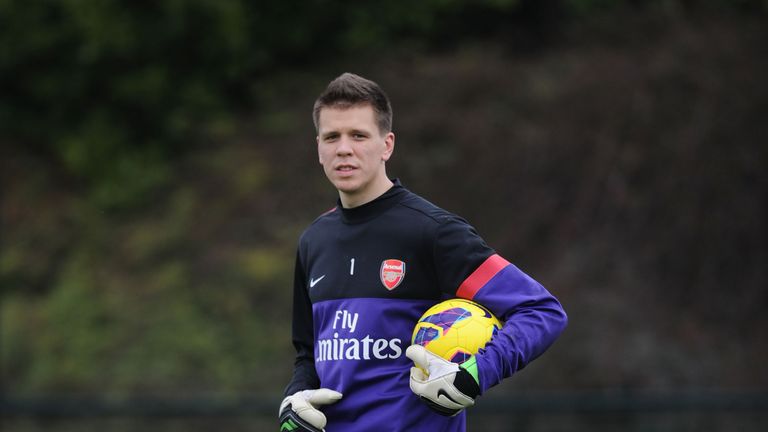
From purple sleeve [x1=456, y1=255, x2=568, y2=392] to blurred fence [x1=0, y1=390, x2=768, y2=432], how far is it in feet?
23.7

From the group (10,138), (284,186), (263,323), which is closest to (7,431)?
(263,323)

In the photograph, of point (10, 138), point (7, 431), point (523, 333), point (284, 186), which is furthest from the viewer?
point (10, 138)

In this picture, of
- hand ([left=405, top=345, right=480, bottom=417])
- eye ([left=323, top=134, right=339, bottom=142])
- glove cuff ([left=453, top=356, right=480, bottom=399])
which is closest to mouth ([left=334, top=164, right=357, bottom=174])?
eye ([left=323, top=134, right=339, bottom=142])

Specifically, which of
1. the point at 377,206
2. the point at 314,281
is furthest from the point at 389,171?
the point at 377,206

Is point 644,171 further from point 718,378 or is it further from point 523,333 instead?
point 523,333

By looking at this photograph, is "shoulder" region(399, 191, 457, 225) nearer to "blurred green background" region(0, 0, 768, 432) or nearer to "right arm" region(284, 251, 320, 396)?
"right arm" region(284, 251, 320, 396)

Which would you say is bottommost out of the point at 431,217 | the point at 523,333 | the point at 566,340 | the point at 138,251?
the point at 523,333

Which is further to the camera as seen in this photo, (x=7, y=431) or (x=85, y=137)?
(x=85, y=137)

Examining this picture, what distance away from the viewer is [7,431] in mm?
11664

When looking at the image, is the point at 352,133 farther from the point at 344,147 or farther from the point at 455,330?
the point at 455,330

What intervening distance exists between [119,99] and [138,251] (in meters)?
2.69

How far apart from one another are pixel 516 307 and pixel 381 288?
523mm

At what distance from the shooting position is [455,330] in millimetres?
3762

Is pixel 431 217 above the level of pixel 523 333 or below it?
above
